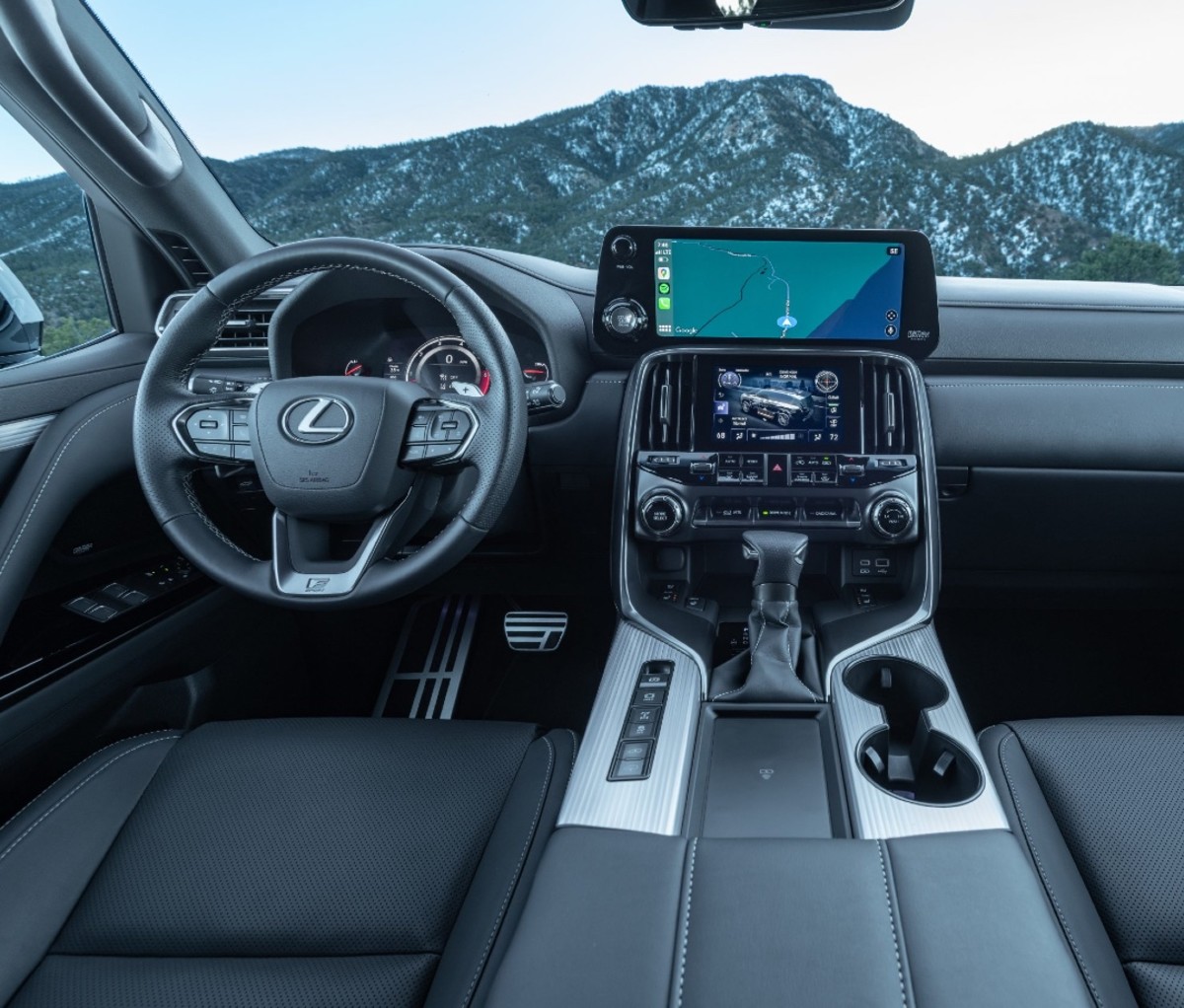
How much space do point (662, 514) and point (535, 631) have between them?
33.8 inches

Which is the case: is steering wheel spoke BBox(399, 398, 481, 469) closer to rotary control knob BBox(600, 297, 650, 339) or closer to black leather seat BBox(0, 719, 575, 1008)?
black leather seat BBox(0, 719, 575, 1008)

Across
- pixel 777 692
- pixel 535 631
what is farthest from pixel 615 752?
pixel 535 631

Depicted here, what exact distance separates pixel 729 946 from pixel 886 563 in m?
1.22

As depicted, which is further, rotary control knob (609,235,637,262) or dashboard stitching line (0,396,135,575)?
rotary control knob (609,235,637,262)

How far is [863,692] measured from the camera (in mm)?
1688

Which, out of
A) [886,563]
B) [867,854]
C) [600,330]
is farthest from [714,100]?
[867,854]

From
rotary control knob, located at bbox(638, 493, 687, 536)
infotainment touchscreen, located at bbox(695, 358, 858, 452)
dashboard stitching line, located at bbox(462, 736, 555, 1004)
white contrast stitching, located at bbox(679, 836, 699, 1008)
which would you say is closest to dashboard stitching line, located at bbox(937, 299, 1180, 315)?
infotainment touchscreen, located at bbox(695, 358, 858, 452)

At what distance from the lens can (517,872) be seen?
1.23 meters

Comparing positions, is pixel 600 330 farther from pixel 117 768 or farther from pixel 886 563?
pixel 117 768

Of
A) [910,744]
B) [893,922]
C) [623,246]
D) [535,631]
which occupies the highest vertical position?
[623,246]

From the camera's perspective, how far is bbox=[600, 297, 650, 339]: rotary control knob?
6.72 feet

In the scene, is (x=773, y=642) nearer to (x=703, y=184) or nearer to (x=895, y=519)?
(x=895, y=519)

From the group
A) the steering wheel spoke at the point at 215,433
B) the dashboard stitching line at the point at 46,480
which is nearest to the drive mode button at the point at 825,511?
the steering wheel spoke at the point at 215,433

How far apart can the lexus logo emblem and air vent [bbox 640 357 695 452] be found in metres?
0.74
